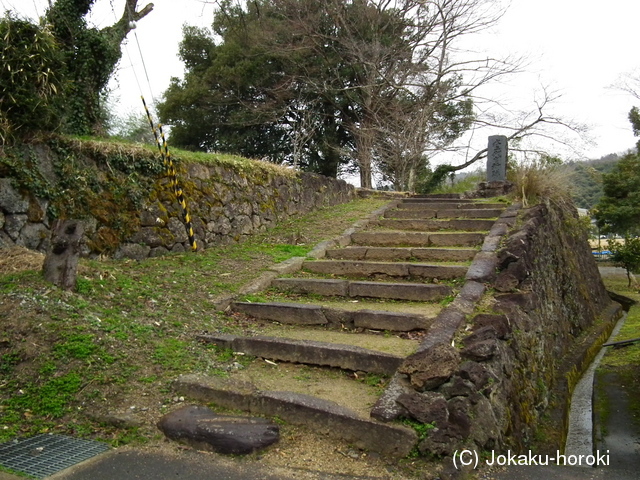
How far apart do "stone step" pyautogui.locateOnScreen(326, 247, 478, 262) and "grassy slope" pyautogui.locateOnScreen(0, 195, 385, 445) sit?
81.3 inches

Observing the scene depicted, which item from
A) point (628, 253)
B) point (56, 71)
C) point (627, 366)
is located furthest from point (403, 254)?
point (628, 253)

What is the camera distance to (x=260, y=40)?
1705cm

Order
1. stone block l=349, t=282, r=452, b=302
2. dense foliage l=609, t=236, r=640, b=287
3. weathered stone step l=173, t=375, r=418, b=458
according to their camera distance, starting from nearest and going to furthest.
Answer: weathered stone step l=173, t=375, r=418, b=458
stone block l=349, t=282, r=452, b=302
dense foliage l=609, t=236, r=640, b=287

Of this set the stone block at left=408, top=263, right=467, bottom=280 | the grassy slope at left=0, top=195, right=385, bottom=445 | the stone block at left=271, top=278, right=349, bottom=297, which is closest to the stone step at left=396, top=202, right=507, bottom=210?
the stone block at left=408, top=263, right=467, bottom=280

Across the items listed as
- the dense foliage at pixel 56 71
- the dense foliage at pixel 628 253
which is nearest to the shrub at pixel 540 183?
the dense foliage at pixel 56 71

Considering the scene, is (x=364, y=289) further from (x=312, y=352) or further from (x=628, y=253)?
(x=628, y=253)

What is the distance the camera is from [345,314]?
464cm

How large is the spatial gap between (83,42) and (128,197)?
2.49 m

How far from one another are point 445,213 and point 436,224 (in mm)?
706

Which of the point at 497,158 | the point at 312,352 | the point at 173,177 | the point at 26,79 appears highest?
the point at 26,79

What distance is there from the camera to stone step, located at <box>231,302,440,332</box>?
4.43 meters

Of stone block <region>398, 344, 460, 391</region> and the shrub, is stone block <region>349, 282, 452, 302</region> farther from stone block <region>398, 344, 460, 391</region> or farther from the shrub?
the shrub

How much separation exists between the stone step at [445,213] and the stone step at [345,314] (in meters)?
3.69

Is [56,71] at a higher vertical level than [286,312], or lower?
higher
